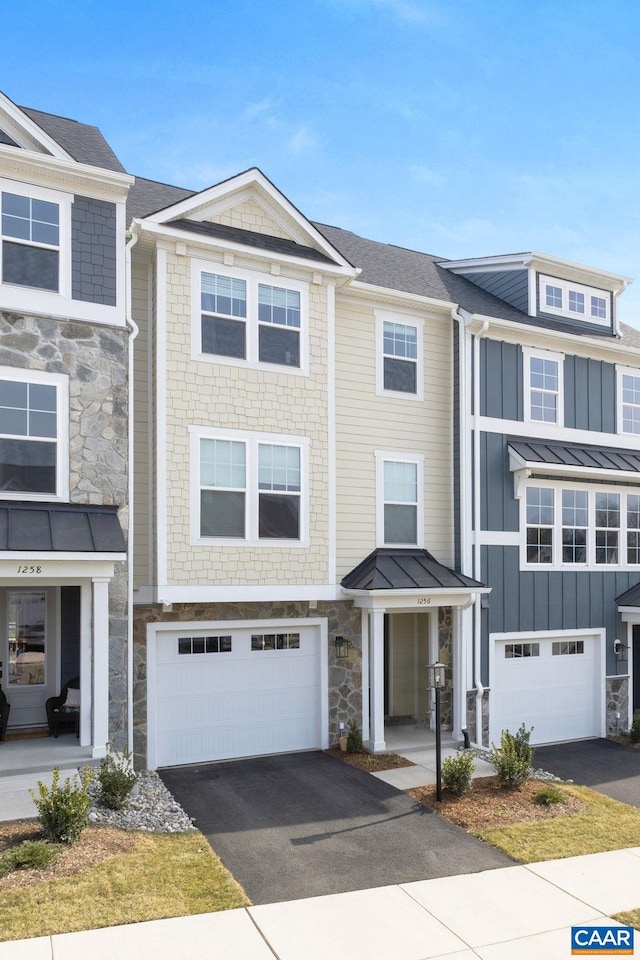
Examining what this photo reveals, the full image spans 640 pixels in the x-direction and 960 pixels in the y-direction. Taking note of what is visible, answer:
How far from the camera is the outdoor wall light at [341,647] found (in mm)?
13188

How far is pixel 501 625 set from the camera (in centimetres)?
1430

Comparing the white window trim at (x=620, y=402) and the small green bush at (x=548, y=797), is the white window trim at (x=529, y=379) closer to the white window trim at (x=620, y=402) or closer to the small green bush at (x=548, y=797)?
the white window trim at (x=620, y=402)

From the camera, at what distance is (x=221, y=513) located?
11.9 m

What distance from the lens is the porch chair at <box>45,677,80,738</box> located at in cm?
1130

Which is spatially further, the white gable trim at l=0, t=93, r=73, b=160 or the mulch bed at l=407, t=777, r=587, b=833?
the white gable trim at l=0, t=93, r=73, b=160

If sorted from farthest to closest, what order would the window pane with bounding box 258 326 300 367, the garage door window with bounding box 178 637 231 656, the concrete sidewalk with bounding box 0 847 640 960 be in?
1. the window pane with bounding box 258 326 300 367
2. the garage door window with bounding box 178 637 231 656
3. the concrete sidewalk with bounding box 0 847 640 960

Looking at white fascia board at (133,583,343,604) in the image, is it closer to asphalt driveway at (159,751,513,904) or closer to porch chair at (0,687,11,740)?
porch chair at (0,687,11,740)

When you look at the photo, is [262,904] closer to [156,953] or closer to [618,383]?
[156,953]

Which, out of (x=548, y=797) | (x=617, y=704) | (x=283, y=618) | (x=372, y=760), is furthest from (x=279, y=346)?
(x=617, y=704)

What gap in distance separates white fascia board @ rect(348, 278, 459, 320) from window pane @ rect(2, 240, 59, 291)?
5183mm

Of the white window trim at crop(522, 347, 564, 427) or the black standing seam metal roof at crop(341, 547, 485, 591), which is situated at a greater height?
the white window trim at crop(522, 347, 564, 427)

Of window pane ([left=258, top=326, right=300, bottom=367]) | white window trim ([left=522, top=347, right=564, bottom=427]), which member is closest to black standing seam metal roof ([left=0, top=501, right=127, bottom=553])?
window pane ([left=258, top=326, right=300, bottom=367])

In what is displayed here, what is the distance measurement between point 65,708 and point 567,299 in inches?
520

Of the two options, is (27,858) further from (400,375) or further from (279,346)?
(400,375)
